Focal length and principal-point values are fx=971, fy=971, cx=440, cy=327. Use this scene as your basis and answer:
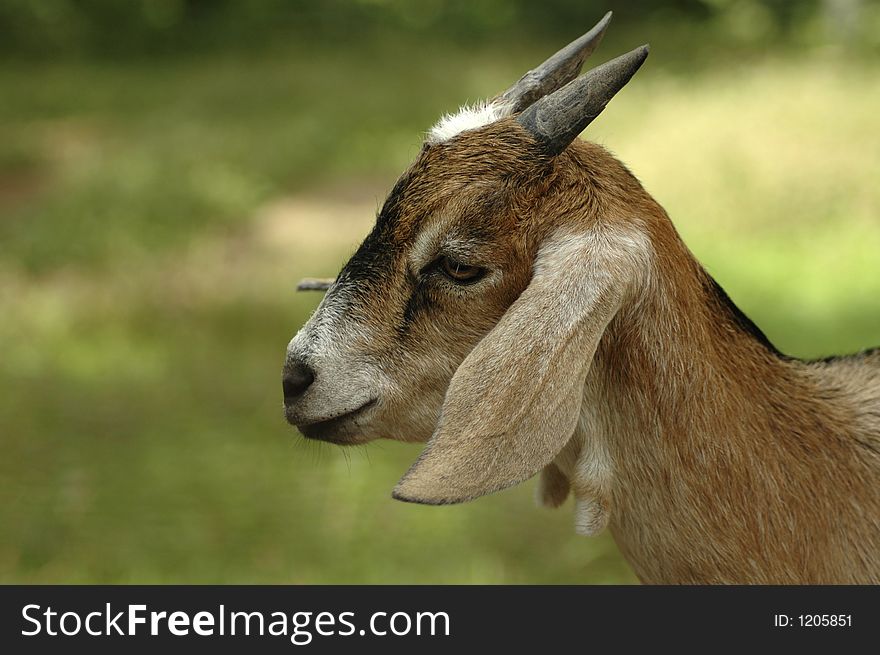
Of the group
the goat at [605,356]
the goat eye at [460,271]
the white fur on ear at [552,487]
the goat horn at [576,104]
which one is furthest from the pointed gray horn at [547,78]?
the white fur on ear at [552,487]

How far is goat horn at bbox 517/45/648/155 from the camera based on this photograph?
6.96 feet

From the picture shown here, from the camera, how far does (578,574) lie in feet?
16.2

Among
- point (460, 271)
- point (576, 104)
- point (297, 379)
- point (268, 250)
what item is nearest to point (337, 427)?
point (297, 379)

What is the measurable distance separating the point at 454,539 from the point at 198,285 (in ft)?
14.8

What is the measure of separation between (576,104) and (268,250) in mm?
8213

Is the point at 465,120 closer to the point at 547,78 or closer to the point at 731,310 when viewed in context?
the point at 547,78

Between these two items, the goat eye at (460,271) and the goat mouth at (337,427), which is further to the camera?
the goat mouth at (337,427)

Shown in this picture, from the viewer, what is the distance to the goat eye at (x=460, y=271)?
2219mm

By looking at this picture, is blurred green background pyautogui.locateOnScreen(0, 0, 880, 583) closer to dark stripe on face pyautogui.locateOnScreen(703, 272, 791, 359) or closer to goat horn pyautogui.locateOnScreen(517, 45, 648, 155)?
goat horn pyautogui.locateOnScreen(517, 45, 648, 155)

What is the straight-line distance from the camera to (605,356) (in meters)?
Result: 2.25

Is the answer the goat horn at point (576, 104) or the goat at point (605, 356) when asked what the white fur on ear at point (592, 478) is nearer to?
the goat at point (605, 356)

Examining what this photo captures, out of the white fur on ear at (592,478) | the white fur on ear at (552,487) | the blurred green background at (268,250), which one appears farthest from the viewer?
the blurred green background at (268,250)

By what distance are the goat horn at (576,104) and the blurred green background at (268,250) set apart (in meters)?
0.59

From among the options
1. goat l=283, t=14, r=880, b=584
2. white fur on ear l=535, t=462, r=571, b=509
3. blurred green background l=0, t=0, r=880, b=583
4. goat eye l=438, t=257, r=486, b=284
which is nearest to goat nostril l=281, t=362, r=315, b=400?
goat l=283, t=14, r=880, b=584
